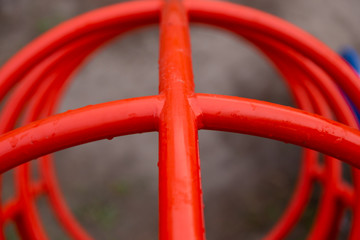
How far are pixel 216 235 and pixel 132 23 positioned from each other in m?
1.45

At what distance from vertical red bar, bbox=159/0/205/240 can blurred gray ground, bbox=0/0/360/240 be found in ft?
5.14

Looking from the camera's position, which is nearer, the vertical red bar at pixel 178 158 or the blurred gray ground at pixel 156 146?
the vertical red bar at pixel 178 158

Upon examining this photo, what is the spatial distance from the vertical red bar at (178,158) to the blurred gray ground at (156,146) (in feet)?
5.14

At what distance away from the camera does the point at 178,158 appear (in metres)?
0.44

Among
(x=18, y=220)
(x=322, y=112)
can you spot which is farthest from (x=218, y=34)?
(x=18, y=220)

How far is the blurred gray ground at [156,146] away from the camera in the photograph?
1963 mm

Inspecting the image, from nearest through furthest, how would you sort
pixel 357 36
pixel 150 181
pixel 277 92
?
1. pixel 150 181
2. pixel 277 92
3. pixel 357 36

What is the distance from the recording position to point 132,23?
3.14 ft

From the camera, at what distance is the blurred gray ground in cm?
196

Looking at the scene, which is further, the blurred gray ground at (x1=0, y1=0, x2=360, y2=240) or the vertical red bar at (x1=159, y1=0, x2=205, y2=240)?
the blurred gray ground at (x1=0, y1=0, x2=360, y2=240)

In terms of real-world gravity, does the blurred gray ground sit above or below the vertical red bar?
above

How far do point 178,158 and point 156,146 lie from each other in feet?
5.75

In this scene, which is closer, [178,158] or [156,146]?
[178,158]

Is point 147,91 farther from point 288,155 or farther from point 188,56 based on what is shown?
point 188,56
